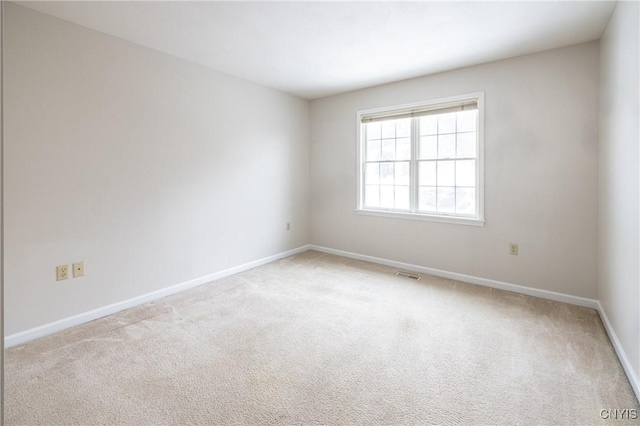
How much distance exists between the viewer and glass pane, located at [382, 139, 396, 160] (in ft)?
14.7

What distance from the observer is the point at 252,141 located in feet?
14.1

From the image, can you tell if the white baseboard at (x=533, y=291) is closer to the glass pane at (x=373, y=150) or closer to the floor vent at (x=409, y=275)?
the floor vent at (x=409, y=275)

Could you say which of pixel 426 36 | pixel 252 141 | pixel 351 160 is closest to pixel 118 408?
pixel 252 141

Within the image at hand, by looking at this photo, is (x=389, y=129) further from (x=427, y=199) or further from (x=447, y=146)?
(x=427, y=199)

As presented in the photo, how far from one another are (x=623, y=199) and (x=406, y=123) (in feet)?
8.23

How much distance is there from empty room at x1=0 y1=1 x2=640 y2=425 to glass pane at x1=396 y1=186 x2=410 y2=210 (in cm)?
4

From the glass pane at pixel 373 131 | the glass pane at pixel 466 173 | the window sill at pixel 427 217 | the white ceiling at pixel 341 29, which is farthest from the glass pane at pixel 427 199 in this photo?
the white ceiling at pixel 341 29

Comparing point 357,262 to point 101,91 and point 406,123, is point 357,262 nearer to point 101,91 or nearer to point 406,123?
point 406,123

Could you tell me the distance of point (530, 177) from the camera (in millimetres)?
3367

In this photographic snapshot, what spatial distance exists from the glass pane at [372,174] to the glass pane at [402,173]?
0.30 meters

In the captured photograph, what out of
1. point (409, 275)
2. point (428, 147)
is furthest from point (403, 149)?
point (409, 275)

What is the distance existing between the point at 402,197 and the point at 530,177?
149 centimetres

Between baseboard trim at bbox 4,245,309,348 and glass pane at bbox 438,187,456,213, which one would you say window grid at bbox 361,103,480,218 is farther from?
baseboard trim at bbox 4,245,309,348

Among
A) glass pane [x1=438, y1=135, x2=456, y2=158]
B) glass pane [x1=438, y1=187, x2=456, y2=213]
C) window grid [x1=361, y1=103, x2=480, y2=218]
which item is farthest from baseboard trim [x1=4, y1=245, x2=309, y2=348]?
glass pane [x1=438, y1=135, x2=456, y2=158]
